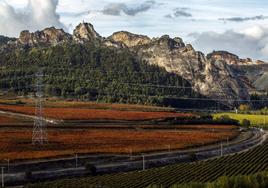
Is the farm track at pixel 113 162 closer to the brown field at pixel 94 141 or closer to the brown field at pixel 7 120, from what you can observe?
the brown field at pixel 94 141

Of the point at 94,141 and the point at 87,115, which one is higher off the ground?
the point at 87,115

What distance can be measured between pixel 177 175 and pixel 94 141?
3083cm

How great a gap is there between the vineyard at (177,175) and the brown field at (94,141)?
14.0 m

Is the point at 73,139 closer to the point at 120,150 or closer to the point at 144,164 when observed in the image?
the point at 120,150

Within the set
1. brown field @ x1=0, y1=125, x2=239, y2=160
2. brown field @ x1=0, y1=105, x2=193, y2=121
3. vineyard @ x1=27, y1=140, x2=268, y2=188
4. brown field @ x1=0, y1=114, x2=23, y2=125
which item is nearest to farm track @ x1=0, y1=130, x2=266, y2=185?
brown field @ x1=0, y1=125, x2=239, y2=160

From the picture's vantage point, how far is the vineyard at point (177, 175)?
169 feet

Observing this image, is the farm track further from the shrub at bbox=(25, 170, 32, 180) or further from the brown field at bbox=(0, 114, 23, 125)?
the brown field at bbox=(0, 114, 23, 125)

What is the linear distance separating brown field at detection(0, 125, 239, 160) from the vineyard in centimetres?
1395

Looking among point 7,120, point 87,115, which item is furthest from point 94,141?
point 87,115

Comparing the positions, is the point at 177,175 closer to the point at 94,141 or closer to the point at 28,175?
the point at 28,175

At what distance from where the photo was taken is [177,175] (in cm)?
5903

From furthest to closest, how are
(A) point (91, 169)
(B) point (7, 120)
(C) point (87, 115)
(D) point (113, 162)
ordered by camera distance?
(C) point (87, 115)
(B) point (7, 120)
(D) point (113, 162)
(A) point (91, 169)

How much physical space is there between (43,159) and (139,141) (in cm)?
2604

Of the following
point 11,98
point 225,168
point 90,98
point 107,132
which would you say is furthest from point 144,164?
point 90,98
